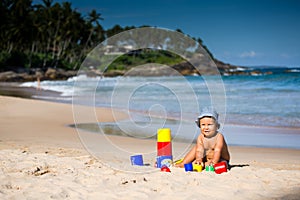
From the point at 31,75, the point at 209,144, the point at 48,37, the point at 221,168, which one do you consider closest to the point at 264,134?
the point at 209,144

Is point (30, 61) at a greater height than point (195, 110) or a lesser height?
greater

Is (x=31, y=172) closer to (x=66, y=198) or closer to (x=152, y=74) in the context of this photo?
(x=66, y=198)

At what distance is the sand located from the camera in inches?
173

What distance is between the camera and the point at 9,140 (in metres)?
8.12

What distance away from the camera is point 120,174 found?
5.25 meters

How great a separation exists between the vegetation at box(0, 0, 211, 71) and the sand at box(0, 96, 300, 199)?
44.9 meters

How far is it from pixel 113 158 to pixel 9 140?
275 cm

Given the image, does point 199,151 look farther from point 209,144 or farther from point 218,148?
point 218,148

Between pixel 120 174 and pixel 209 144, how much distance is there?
52.5 inches

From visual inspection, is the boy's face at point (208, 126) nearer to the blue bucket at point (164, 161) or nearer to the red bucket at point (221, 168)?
the red bucket at point (221, 168)

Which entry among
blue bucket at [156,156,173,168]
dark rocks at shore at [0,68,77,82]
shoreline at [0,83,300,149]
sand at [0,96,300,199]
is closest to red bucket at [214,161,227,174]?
sand at [0,96,300,199]

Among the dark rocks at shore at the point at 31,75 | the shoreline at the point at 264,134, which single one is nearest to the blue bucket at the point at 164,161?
the shoreline at the point at 264,134

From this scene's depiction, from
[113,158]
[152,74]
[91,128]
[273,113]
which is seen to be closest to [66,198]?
[113,158]

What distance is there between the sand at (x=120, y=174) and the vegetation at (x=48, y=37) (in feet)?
147
